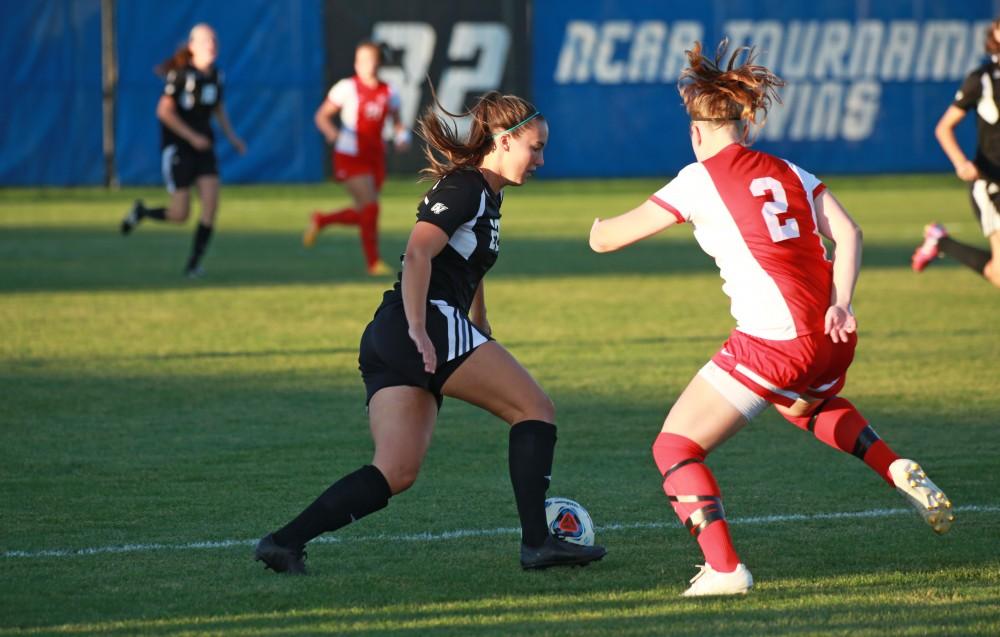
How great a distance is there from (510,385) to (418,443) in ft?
1.17

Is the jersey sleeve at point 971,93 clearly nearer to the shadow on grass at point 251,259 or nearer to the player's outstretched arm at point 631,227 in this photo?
the shadow on grass at point 251,259

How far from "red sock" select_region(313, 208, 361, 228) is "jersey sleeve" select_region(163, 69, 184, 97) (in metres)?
1.93

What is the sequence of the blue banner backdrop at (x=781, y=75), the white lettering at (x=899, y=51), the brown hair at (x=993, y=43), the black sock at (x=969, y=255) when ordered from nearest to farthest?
the brown hair at (x=993, y=43) < the black sock at (x=969, y=255) < the blue banner backdrop at (x=781, y=75) < the white lettering at (x=899, y=51)

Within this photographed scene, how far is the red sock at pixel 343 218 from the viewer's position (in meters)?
15.5

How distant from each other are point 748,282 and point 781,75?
23908 mm

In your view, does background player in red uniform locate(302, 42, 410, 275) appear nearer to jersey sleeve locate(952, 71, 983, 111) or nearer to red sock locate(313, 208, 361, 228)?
red sock locate(313, 208, 361, 228)

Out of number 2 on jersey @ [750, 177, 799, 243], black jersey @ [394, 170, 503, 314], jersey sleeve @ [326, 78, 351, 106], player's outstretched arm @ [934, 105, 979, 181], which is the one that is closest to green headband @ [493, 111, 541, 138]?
black jersey @ [394, 170, 503, 314]

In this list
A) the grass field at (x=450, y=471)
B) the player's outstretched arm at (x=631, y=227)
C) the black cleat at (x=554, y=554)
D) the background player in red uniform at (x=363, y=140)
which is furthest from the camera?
the background player in red uniform at (x=363, y=140)

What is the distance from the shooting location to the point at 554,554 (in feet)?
16.6

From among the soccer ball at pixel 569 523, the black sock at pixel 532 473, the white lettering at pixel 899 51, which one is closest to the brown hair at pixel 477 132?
the black sock at pixel 532 473

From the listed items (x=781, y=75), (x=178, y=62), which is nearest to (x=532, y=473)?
(x=178, y=62)

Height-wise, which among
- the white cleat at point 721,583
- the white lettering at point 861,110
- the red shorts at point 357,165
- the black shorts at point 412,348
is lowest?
the white lettering at point 861,110

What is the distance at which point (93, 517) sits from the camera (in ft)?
19.4

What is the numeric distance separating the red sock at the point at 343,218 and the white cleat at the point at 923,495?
10.7 m
